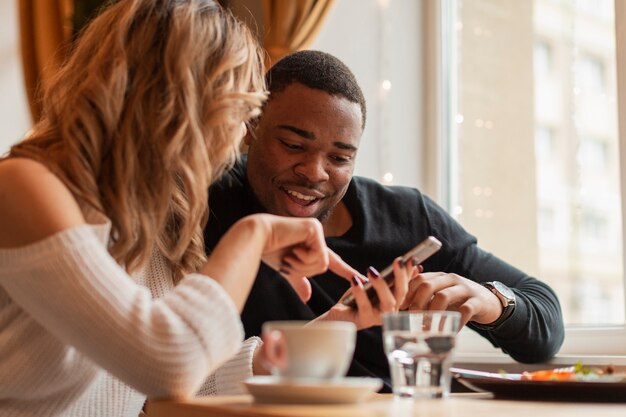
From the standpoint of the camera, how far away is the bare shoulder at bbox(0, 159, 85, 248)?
1079mm

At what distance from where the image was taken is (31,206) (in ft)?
3.59

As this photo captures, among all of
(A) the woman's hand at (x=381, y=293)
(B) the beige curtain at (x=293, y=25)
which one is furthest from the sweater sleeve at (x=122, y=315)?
(B) the beige curtain at (x=293, y=25)

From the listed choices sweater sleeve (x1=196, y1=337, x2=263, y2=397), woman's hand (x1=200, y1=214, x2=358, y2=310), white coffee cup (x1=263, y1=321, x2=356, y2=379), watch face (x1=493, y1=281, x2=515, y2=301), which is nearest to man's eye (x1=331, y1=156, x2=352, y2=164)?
watch face (x1=493, y1=281, x2=515, y2=301)

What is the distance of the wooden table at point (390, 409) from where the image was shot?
922mm

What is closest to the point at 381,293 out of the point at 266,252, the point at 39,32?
the point at 266,252

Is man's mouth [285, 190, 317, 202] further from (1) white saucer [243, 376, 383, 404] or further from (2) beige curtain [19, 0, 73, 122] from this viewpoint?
(2) beige curtain [19, 0, 73, 122]

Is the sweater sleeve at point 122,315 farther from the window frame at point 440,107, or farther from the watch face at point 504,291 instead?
the window frame at point 440,107

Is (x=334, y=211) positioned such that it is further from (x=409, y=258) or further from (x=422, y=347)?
(x=422, y=347)

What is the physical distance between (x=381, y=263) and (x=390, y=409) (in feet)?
3.40

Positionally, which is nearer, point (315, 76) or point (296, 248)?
point (296, 248)

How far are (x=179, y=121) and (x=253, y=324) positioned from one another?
71cm

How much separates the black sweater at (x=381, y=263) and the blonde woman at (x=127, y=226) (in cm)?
40

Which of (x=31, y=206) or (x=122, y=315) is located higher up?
(x=31, y=206)

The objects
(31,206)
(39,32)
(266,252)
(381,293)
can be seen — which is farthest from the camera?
(39,32)
